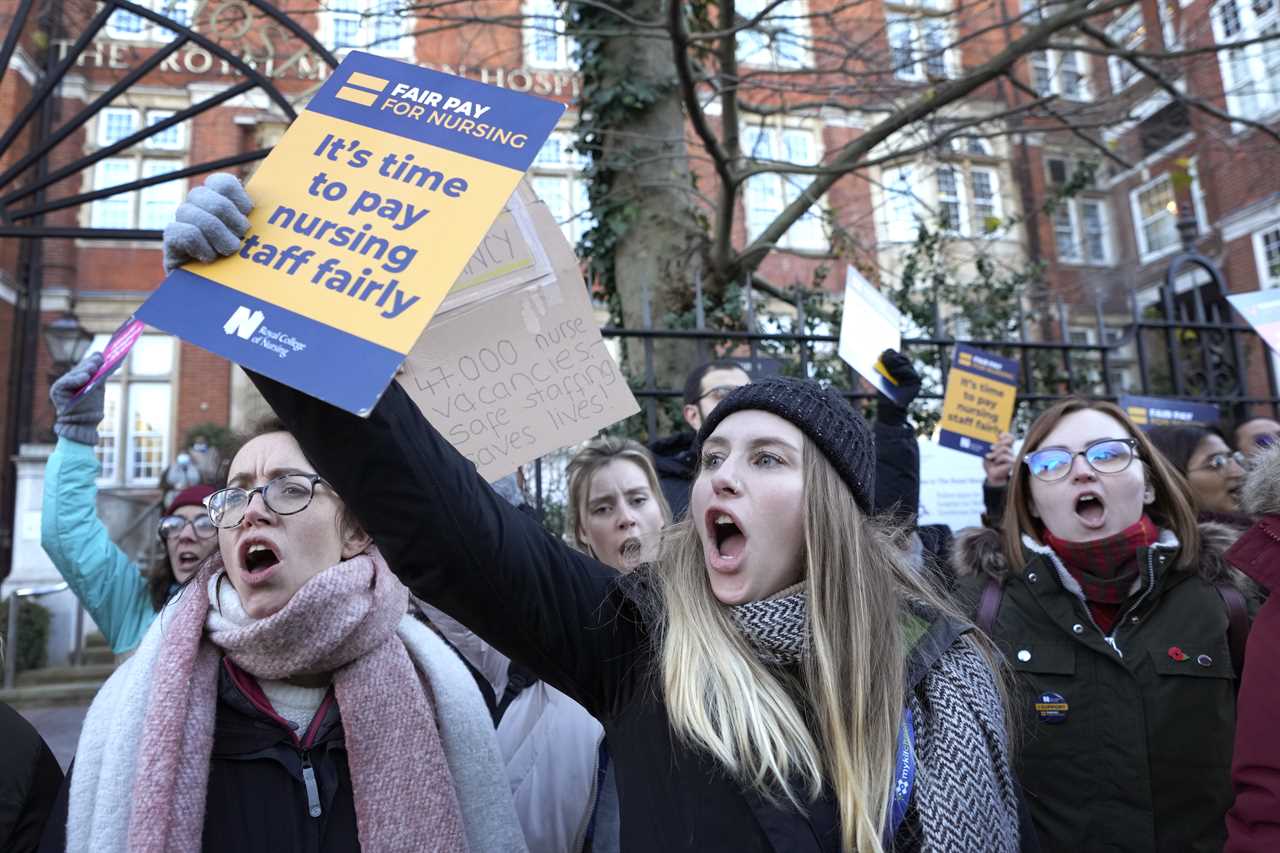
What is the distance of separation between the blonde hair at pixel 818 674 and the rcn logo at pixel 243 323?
0.94 metres

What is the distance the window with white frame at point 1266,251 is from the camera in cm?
1934

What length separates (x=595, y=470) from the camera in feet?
10.9

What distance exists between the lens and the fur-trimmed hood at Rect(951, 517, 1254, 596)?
8.71 feet

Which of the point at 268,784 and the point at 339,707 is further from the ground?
the point at 339,707

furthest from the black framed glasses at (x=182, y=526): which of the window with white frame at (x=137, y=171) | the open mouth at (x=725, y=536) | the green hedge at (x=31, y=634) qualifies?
the window with white frame at (x=137, y=171)

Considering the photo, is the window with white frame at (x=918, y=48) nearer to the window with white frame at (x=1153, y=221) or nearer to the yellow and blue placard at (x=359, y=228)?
the yellow and blue placard at (x=359, y=228)

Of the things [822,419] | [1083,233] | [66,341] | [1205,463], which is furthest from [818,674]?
[1083,233]

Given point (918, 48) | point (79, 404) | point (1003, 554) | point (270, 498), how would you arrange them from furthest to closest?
point (918, 48)
point (1003, 554)
point (79, 404)
point (270, 498)

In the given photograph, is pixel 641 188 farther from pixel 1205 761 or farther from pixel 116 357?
pixel 1205 761

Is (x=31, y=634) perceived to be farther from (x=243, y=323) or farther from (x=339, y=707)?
(x=243, y=323)

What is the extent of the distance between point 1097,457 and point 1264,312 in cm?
136

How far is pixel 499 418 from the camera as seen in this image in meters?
2.21

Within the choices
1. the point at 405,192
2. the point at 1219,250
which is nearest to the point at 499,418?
the point at 405,192

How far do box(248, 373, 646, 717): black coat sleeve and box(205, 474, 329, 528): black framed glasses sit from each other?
73 cm
